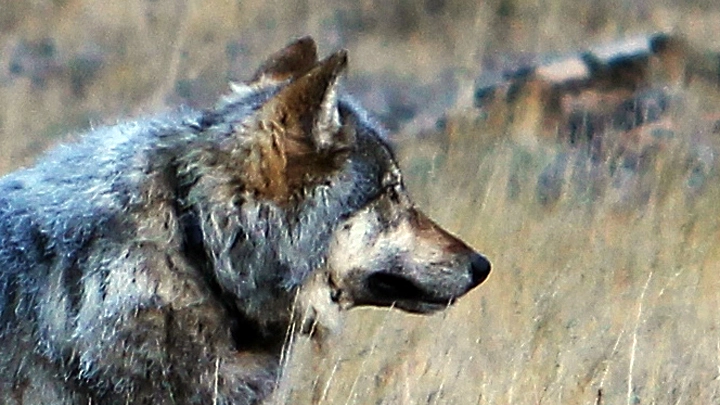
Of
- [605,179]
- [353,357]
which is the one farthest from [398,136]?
[353,357]

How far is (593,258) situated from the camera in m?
6.52

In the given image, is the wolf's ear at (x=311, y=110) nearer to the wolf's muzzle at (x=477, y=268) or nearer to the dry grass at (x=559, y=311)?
the wolf's muzzle at (x=477, y=268)

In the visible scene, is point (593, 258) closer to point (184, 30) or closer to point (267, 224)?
point (267, 224)

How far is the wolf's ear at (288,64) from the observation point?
4203 millimetres

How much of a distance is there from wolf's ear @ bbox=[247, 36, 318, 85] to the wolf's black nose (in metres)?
0.80

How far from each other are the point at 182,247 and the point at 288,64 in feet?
2.88

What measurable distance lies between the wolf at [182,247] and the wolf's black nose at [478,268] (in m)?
0.33

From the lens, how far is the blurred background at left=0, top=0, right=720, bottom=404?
16.5 feet

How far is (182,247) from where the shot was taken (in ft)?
11.8

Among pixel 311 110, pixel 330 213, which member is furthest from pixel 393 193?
pixel 311 110

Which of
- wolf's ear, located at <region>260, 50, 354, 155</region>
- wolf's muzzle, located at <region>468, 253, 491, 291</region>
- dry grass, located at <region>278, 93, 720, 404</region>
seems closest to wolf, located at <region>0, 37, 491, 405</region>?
wolf's ear, located at <region>260, 50, 354, 155</region>

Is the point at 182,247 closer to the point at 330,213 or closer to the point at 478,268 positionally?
the point at 330,213

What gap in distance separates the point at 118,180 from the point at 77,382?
556 mm

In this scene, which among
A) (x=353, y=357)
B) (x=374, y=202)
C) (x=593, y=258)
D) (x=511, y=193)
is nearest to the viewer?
(x=374, y=202)
